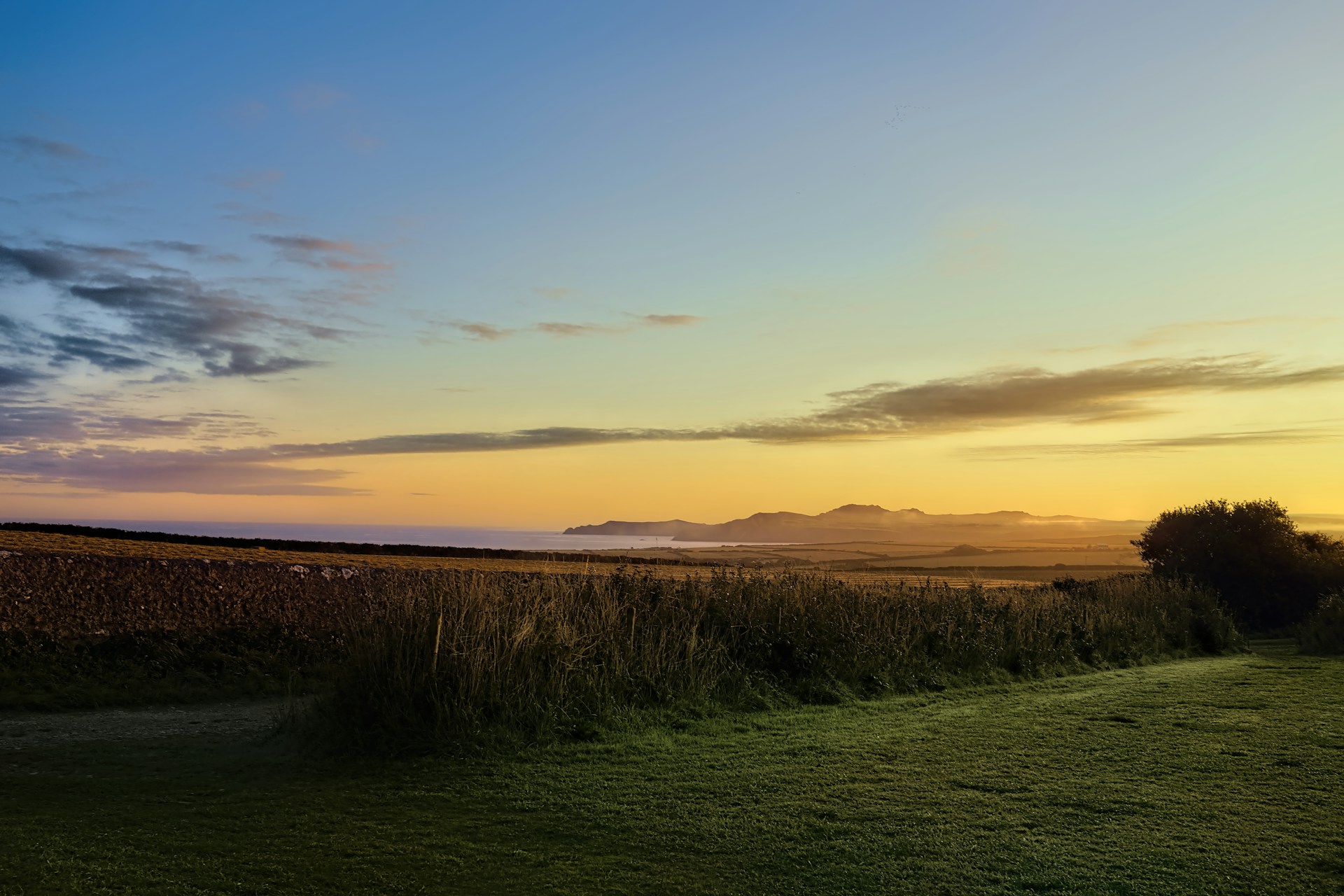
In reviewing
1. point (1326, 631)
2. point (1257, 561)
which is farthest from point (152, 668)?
point (1257, 561)

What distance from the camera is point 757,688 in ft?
42.3

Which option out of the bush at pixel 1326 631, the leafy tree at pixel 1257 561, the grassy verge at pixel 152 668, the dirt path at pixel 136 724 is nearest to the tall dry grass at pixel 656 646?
the dirt path at pixel 136 724

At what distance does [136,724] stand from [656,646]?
649cm

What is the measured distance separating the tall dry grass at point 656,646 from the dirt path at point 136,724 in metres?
1.78

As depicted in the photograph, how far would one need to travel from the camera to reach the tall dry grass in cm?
1015

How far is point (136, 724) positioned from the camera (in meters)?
11.9

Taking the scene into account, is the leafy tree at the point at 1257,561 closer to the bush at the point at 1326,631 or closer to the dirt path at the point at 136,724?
the bush at the point at 1326,631

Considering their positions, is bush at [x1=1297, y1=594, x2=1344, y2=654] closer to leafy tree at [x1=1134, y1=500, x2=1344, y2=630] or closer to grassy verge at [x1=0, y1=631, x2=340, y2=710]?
leafy tree at [x1=1134, y1=500, x2=1344, y2=630]

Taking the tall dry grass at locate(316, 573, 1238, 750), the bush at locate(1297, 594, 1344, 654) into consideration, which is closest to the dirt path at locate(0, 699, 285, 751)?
the tall dry grass at locate(316, 573, 1238, 750)

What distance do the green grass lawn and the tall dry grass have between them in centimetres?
84

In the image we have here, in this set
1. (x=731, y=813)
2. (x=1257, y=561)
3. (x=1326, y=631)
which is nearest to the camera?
(x=731, y=813)

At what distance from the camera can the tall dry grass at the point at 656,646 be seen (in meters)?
10.1

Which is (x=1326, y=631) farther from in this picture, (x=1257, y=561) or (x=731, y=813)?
(x=731, y=813)

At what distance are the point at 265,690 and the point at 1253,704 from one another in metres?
14.2
